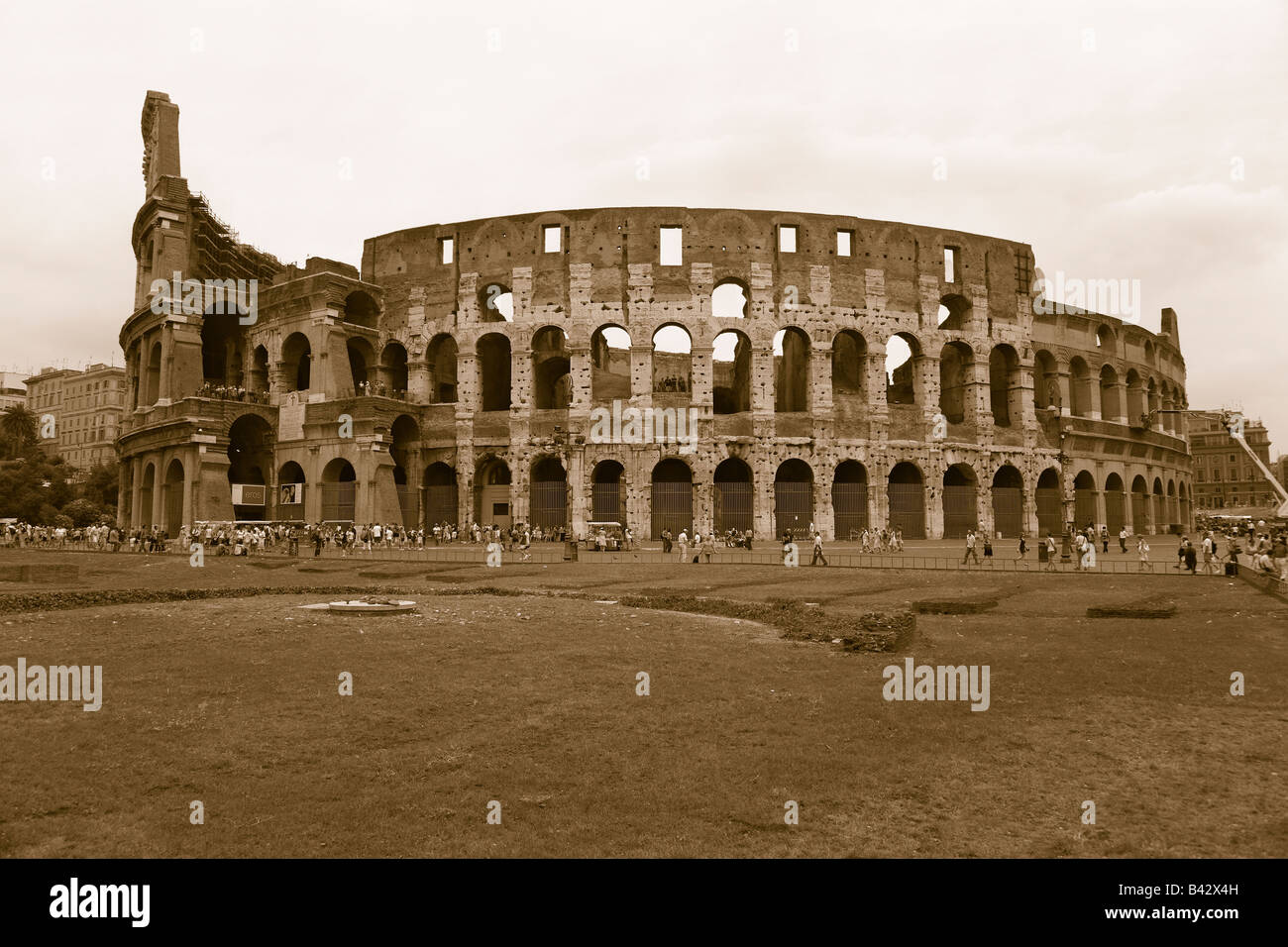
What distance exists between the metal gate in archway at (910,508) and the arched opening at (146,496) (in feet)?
126

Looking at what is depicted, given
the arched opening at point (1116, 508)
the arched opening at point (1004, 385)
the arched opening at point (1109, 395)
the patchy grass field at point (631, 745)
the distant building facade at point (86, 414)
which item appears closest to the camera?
the patchy grass field at point (631, 745)

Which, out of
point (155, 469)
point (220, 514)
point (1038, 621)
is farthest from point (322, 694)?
point (155, 469)

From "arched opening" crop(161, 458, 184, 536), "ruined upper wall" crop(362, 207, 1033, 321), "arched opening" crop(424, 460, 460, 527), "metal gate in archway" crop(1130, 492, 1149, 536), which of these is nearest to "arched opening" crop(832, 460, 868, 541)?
"ruined upper wall" crop(362, 207, 1033, 321)

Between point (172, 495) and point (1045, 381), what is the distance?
4781cm

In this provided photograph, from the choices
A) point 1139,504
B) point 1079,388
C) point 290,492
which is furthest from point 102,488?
point 1139,504

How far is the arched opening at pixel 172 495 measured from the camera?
1554 inches

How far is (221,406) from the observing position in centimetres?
3850

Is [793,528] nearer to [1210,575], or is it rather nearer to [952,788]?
[1210,575]

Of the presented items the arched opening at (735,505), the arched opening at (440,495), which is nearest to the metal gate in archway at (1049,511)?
the arched opening at (735,505)

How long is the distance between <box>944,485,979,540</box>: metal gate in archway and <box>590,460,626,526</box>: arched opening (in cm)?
1697

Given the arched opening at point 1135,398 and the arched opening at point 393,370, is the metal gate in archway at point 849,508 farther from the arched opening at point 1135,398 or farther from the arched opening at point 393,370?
the arched opening at point 393,370

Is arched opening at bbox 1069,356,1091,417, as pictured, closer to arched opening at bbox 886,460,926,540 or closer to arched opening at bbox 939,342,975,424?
arched opening at bbox 939,342,975,424

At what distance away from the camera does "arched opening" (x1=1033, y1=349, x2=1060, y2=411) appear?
45562 millimetres

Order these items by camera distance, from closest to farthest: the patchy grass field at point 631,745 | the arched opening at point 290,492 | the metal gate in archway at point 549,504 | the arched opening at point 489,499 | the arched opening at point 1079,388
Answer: the patchy grass field at point 631,745 → the metal gate in archway at point 549,504 → the arched opening at point 290,492 → the arched opening at point 489,499 → the arched opening at point 1079,388
